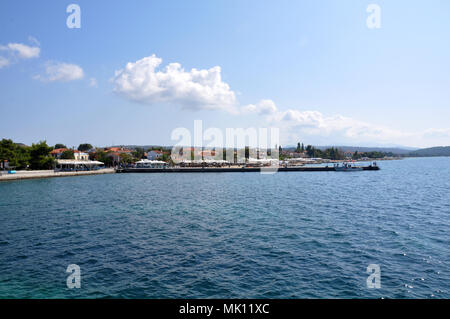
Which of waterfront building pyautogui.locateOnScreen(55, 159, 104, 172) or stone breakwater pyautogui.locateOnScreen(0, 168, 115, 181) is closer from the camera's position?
stone breakwater pyautogui.locateOnScreen(0, 168, 115, 181)

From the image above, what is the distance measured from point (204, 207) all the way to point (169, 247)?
12144 mm

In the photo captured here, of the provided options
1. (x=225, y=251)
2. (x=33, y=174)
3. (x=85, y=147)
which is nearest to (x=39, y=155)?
(x=33, y=174)

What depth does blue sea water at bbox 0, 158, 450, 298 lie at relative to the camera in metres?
10.8

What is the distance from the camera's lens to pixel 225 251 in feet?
48.2

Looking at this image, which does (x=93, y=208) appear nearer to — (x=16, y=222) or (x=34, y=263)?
(x=16, y=222)

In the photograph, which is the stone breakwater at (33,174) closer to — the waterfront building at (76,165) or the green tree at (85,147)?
the waterfront building at (76,165)

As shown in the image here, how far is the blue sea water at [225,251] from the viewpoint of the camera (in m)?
10.8

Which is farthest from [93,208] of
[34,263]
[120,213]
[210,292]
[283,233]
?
[210,292]
